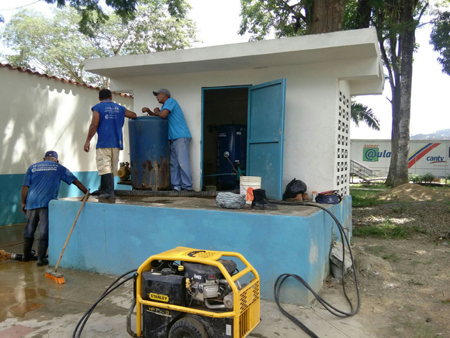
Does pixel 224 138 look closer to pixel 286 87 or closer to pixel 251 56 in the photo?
pixel 286 87

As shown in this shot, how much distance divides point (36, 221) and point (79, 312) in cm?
230

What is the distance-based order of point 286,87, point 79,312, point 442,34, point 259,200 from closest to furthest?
point 79,312
point 259,200
point 286,87
point 442,34

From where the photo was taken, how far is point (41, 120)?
919 centimetres

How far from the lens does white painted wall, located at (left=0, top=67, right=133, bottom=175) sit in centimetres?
835

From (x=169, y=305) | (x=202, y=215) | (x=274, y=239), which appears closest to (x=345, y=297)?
(x=274, y=239)

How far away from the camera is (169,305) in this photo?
2.82 metres

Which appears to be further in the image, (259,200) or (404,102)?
(404,102)

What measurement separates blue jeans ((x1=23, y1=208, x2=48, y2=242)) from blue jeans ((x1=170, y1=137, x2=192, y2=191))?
210 centimetres

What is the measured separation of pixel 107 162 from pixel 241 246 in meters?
2.58

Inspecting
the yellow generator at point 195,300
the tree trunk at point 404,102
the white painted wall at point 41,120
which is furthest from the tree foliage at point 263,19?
the yellow generator at point 195,300

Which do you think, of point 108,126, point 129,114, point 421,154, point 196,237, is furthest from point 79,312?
point 421,154

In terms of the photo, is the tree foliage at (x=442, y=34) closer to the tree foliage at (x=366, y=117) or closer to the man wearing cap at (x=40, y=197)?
the tree foliage at (x=366, y=117)

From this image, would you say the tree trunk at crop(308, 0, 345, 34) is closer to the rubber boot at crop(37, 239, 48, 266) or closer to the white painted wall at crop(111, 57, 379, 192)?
the white painted wall at crop(111, 57, 379, 192)

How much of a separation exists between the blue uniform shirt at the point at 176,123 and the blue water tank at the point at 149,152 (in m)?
A: 0.10
